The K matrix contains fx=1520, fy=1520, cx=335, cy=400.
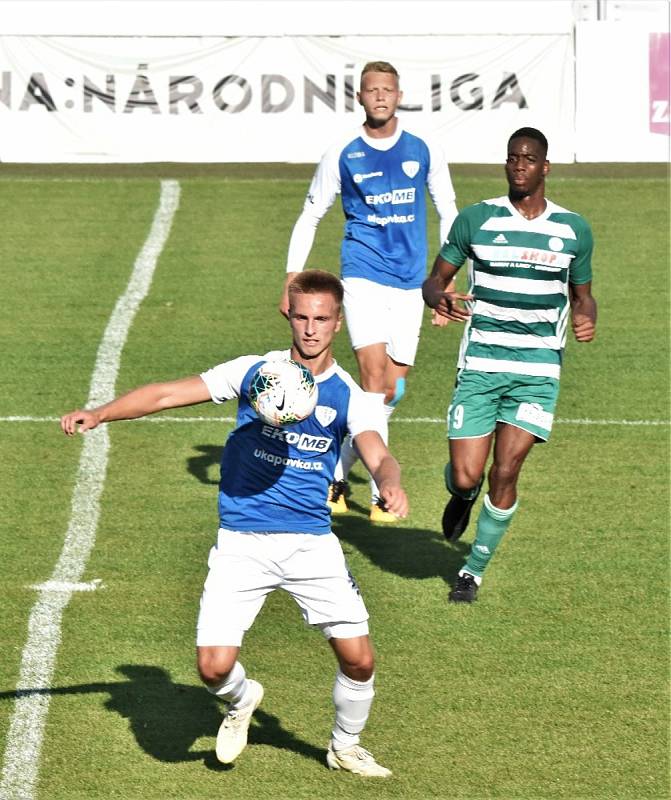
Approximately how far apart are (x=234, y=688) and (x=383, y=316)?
14.0 feet

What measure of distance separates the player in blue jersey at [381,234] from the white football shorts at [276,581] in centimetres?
370

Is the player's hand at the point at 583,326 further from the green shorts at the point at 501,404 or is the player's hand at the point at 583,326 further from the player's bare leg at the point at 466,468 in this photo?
the player's bare leg at the point at 466,468

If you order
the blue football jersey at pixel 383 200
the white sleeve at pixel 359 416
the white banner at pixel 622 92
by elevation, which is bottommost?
the white sleeve at pixel 359 416

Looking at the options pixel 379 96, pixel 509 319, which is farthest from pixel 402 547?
pixel 379 96

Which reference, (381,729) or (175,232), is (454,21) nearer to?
(175,232)

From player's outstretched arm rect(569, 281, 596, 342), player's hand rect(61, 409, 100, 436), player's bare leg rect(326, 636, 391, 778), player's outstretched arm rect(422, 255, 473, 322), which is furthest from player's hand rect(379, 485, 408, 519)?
player's outstretched arm rect(569, 281, 596, 342)

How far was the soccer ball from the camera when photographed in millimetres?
6160

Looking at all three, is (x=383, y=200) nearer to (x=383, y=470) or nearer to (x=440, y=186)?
(x=440, y=186)

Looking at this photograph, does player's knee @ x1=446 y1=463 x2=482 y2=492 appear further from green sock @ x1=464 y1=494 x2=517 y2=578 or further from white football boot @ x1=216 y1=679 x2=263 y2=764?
white football boot @ x1=216 y1=679 x2=263 y2=764

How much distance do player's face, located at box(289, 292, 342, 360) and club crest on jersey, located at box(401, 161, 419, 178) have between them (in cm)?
417

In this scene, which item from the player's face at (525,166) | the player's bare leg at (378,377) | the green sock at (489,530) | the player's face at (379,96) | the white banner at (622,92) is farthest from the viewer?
the white banner at (622,92)

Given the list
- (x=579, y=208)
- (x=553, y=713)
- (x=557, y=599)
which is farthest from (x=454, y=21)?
(x=553, y=713)

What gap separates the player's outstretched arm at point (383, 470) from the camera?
583 centimetres

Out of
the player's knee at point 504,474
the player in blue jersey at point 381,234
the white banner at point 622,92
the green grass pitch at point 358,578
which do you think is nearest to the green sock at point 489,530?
the player's knee at point 504,474
